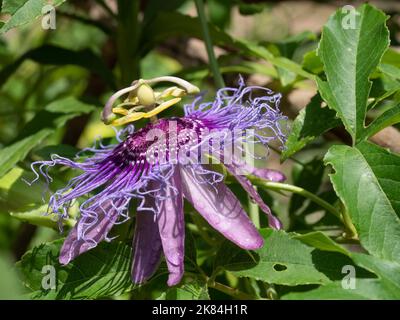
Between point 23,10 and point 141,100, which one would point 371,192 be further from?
point 23,10

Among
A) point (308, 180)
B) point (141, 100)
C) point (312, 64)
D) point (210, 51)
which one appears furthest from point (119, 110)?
point (308, 180)

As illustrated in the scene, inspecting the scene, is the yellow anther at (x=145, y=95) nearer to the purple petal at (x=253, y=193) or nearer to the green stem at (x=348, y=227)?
the purple petal at (x=253, y=193)

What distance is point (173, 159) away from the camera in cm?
84

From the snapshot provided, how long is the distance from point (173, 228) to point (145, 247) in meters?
0.05

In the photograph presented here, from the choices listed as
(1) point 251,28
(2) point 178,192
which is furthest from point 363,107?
(1) point 251,28

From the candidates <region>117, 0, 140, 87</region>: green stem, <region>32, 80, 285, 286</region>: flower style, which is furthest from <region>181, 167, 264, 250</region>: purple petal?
<region>117, 0, 140, 87</region>: green stem

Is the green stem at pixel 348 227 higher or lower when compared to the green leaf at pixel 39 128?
lower

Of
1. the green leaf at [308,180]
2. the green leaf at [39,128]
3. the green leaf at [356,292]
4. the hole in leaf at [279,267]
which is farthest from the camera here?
the green leaf at [308,180]

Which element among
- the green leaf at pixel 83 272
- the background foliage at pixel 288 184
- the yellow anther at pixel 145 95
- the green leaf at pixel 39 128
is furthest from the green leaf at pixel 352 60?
the green leaf at pixel 39 128

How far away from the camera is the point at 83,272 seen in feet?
2.69

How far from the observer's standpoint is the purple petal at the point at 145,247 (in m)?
0.80

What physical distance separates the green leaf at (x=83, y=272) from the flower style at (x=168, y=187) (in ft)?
0.07

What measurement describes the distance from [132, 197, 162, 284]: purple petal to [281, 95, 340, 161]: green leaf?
0.20 m
